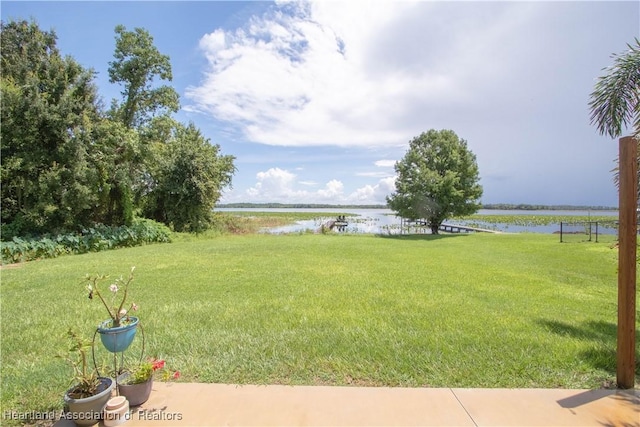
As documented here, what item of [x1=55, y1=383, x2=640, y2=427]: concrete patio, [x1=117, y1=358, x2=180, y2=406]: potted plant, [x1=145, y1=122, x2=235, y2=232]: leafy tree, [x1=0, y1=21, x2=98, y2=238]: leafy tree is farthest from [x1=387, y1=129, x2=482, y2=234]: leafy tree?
[x1=117, y1=358, x2=180, y2=406]: potted plant

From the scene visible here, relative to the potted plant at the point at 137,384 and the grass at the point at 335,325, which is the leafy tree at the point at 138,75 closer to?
the grass at the point at 335,325

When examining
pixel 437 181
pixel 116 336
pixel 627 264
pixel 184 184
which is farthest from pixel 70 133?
pixel 437 181

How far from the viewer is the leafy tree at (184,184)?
1856 centimetres

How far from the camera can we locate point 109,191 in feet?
47.3

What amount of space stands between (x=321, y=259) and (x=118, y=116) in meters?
13.9

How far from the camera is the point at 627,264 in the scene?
2.61 meters

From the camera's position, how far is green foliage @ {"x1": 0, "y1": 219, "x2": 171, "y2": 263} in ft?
33.5

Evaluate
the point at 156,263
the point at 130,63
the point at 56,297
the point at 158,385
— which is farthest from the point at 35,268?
the point at 130,63

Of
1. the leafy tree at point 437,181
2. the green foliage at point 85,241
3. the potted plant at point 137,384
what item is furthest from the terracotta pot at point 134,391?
the leafy tree at point 437,181

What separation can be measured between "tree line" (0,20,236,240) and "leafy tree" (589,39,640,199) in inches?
588

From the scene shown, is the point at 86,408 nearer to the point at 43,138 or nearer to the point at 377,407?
the point at 377,407

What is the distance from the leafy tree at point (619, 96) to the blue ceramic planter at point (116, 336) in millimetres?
6333

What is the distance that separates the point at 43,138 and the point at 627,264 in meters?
15.9

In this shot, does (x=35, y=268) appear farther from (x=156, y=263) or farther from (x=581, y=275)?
(x=581, y=275)
